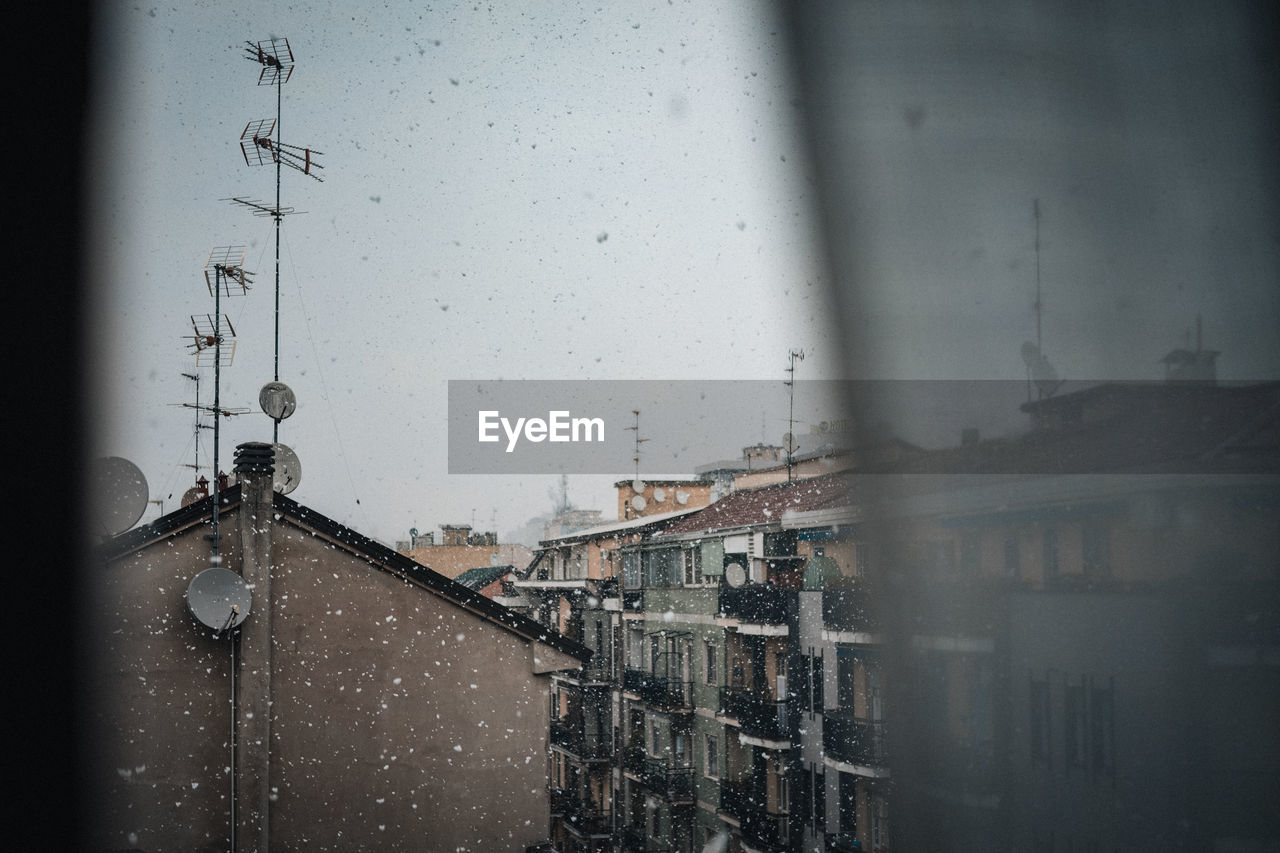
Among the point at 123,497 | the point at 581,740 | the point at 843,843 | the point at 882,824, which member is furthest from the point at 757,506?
the point at 882,824

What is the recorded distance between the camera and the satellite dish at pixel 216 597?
2.54 meters

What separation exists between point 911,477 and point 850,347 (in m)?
0.15

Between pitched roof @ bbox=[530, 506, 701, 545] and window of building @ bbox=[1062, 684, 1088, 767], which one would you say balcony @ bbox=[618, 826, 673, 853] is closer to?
pitched roof @ bbox=[530, 506, 701, 545]

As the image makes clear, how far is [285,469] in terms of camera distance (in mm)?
3123

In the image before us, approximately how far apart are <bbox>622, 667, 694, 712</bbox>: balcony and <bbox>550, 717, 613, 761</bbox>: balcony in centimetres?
104

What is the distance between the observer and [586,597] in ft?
29.3

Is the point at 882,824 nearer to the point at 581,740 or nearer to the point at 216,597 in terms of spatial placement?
the point at 216,597

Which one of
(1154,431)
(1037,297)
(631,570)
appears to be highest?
(1037,297)

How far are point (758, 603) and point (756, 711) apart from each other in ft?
2.80

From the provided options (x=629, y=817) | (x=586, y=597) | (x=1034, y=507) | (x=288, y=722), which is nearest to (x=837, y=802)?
(x=629, y=817)

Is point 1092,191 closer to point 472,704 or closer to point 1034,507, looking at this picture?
point 1034,507

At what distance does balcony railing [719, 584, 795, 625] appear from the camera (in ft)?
21.0

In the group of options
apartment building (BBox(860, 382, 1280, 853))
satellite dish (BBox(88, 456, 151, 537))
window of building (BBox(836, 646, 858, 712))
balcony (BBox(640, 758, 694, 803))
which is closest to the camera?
apartment building (BBox(860, 382, 1280, 853))

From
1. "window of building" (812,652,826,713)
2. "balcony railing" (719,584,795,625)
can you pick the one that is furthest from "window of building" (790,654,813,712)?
"balcony railing" (719,584,795,625)
